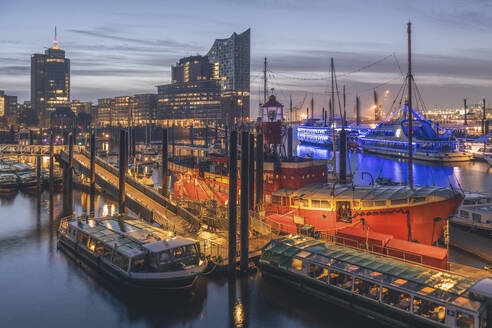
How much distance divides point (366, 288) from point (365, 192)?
9.86 meters

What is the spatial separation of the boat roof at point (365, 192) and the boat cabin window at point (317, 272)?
24.8ft

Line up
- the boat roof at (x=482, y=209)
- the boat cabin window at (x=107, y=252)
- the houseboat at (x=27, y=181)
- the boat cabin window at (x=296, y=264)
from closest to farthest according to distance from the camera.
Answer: the boat cabin window at (x=296, y=264) < the boat cabin window at (x=107, y=252) < the boat roof at (x=482, y=209) < the houseboat at (x=27, y=181)

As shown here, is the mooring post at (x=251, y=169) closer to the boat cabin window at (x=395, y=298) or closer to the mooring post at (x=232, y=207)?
the mooring post at (x=232, y=207)

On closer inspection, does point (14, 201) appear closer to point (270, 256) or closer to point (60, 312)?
point (60, 312)

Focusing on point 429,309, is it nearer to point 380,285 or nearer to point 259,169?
point 380,285

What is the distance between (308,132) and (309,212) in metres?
144

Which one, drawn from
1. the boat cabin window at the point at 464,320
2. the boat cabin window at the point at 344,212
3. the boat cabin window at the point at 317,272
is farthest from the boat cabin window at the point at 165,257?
the boat cabin window at the point at 464,320

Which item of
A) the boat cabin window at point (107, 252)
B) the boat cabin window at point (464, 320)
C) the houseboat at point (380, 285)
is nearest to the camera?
the boat cabin window at point (464, 320)

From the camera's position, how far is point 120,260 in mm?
20703

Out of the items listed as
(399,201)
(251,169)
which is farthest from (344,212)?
(251,169)

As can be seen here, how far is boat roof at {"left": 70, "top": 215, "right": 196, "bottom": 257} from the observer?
20.2m

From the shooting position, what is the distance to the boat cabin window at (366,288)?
17.4 metres

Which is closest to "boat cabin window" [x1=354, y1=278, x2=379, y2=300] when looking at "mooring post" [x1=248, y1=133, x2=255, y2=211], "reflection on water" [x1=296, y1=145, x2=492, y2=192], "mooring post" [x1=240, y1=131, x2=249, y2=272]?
"mooring post" [x1=240, y1=131, x2=249, y2=272]

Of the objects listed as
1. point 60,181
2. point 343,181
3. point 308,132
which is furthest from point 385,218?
point 308,132
